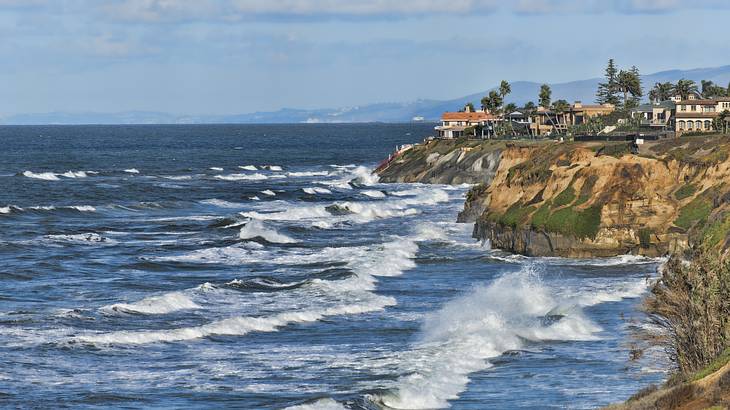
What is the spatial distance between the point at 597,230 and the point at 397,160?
90.1m

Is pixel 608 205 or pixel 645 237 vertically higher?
pixel 608 205

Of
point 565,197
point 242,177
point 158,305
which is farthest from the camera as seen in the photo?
point 242,177

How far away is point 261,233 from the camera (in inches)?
3487

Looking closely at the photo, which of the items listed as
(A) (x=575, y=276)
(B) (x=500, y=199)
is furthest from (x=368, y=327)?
(B) (x=500, y=199)

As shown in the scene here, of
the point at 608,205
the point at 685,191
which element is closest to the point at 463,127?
the point at 685,191

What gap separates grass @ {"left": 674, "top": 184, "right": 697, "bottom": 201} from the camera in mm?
75438

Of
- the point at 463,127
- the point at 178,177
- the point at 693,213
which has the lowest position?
the point at 178,177

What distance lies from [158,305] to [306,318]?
7262 mm

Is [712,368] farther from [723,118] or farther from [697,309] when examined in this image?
[723,118]

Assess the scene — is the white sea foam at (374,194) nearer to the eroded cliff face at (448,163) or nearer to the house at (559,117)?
the eroded cliff face at (448,163)

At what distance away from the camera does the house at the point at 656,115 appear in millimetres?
152125

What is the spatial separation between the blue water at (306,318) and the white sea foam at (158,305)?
146mm

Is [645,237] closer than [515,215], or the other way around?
[645,237]

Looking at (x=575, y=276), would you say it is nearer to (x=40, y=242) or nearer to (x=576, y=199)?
(x=576, y=199)
